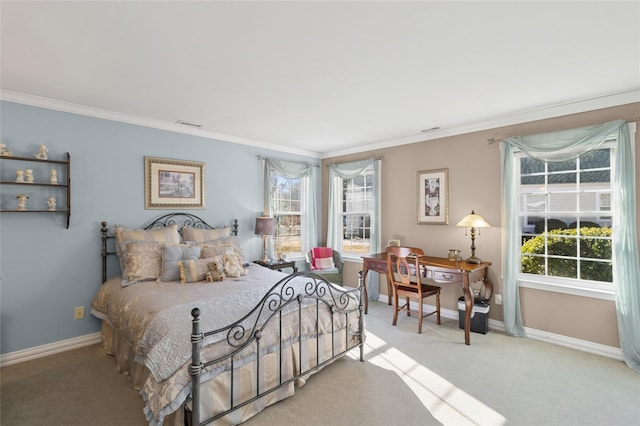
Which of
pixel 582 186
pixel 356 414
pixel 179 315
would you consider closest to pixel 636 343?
pixel 582 186

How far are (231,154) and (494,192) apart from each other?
11.9ft

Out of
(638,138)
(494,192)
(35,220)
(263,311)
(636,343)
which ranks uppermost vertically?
(638,138)

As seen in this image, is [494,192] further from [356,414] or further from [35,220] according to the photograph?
[35,220]

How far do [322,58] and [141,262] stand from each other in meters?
2.64

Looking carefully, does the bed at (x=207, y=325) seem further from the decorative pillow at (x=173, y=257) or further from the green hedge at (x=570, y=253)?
the green hedge at (x=570, y=253)

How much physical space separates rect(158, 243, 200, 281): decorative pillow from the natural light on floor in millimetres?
1980

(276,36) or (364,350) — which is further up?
(276,36)

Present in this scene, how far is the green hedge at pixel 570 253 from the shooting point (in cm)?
331

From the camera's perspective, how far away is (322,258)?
5258mm

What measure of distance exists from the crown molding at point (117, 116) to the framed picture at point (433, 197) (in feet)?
8.05

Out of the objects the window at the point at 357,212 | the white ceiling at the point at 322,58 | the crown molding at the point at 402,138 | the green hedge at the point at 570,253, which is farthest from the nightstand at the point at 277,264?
the green hedge at the point at 570,253

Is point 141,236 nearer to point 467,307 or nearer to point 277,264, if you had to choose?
point 277,264

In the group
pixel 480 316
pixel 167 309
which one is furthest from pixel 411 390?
pixel 167 309

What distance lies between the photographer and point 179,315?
7.34ft
